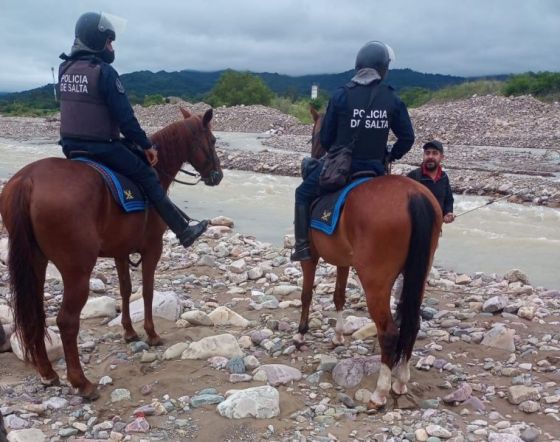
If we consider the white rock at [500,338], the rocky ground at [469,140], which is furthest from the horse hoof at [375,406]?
the rocky ground at [469,140]

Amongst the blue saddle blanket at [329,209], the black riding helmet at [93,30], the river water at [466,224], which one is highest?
the black riding helmet at [93,30]

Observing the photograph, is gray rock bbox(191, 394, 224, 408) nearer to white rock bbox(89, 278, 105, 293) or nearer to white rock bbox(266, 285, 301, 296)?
white rock bbox(266, 285, 301, 296)

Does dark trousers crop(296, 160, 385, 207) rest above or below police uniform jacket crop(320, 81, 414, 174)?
below

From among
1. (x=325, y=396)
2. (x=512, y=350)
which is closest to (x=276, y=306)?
(x=325, y=396)

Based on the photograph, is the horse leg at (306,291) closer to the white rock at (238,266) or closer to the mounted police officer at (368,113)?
the mounted police officer at (368,113)

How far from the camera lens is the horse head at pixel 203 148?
5.52 meters

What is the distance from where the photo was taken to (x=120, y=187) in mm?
4609

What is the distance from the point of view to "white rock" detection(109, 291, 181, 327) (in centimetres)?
597

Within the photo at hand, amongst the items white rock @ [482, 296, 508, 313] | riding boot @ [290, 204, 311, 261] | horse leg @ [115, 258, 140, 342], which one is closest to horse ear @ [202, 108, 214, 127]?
riding boot @ [290, 204, 311, 261]

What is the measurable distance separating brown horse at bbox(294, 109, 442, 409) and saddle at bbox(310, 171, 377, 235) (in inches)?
3.9

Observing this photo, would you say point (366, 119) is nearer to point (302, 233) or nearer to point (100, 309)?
point (302, 233)

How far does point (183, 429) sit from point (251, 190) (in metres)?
12.9

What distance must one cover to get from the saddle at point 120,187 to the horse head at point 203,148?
0.91 meters

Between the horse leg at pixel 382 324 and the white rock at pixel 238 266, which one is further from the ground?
the horse leg at pixel 382 324
